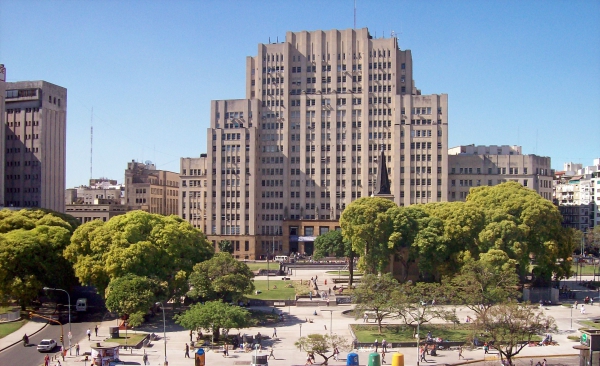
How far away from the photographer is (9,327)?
70250 mm

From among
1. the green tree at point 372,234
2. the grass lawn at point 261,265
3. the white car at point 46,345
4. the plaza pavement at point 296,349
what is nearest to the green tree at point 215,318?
the plaza pavement at point 296,349

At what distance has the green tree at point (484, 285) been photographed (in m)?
67.6

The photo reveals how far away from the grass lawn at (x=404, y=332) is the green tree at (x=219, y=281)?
540 inches

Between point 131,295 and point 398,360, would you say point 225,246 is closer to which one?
point 131,295

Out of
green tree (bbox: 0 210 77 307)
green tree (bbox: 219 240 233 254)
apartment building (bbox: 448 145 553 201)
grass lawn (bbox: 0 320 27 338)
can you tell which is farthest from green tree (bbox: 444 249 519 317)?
green tree (bbox: 219 240 233 254)

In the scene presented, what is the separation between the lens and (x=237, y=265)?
72.1m

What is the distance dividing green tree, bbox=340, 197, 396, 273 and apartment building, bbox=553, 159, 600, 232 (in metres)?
95.7

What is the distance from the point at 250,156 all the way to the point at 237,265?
75.4 metres

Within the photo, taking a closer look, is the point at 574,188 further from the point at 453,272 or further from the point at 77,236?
the point at 77,236

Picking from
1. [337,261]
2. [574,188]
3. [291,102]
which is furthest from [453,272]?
[574,188]

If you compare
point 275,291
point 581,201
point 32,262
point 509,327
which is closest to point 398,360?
point 509,327

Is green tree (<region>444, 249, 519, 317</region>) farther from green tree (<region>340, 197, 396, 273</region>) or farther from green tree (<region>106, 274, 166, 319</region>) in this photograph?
green tree (<region>106, 274, 166, 319</region>)

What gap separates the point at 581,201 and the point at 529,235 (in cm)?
9876

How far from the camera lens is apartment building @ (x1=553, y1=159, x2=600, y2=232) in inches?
6641
